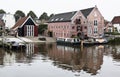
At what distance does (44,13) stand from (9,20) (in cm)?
5116

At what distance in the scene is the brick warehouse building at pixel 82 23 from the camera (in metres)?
82.9

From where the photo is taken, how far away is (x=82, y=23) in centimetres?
8456

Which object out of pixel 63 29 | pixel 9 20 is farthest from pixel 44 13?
pixel 63 29

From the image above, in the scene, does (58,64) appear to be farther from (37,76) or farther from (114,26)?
(114,26)

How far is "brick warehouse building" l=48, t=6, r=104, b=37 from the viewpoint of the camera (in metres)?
82.9

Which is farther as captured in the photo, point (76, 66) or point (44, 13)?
point (44, 13)

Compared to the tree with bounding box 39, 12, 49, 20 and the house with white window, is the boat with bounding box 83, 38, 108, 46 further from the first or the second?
the tree with bounding box 39, 12, 49, 20

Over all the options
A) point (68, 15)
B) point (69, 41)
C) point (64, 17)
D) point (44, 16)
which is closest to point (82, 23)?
point (68, 15)

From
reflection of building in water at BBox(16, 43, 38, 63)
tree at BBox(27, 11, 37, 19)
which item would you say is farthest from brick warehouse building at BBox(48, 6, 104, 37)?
tree at BBox(27, 11, 37, 19)

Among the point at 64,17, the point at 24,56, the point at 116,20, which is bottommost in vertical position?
the point at 24,56

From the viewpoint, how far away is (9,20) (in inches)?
3893

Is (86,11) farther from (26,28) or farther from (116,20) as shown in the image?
(116,20)

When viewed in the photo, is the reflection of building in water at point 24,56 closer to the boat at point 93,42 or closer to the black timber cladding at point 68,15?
the boat at point 93,42

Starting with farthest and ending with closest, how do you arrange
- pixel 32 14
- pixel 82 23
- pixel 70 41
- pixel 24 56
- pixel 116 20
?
pixel 32 14
pixel 116 20
pixel 82 23
pixel 70 41
pixel 24 56
